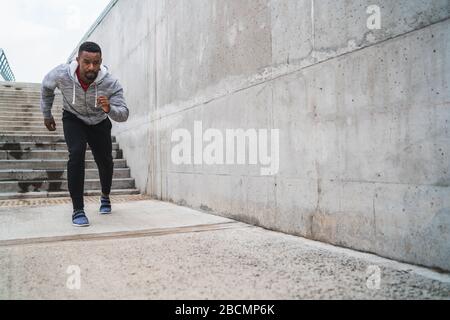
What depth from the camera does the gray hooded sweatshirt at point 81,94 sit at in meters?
3.22

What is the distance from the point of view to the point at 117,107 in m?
3.35

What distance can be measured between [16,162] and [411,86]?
5543 millimetres

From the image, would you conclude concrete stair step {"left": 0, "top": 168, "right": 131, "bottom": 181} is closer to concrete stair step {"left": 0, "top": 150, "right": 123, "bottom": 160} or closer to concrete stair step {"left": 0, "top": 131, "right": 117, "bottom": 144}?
concrete stair step {"left": 0, "top": 150, "right": 123, "bottom": 160}

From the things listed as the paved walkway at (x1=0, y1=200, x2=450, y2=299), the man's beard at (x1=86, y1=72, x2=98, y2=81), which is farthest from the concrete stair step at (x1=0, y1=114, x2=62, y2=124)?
the paved walkway at (x1=0, y1=200, x2=450, y2=299)

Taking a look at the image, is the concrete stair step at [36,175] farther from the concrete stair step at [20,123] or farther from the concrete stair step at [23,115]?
the concrete stair step at [23,115]

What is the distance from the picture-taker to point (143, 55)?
5.80 metres

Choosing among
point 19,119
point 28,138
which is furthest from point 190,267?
point 19,119

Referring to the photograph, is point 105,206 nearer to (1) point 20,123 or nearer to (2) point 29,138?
(2) point 29,138

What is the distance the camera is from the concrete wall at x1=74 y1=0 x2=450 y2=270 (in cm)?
178

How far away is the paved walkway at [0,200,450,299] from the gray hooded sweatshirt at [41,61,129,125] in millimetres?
1019

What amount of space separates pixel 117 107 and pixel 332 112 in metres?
1.95

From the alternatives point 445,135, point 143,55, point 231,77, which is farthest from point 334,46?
point 143,55

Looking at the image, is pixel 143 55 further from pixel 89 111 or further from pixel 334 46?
pixel 334 46
